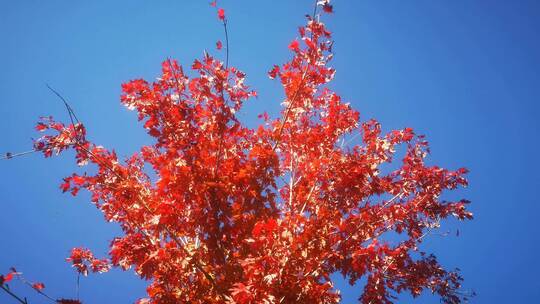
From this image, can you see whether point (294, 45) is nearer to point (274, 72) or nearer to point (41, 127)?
point (274, 72)

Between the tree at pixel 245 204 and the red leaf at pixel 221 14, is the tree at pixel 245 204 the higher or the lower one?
the lower one

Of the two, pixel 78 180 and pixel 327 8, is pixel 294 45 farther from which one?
pixel 78 180

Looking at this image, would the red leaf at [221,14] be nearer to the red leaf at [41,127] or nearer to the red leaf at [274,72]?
the red leaf at [274,72]

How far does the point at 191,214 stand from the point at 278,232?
1.58 meters

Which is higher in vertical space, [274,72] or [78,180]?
[274,72]

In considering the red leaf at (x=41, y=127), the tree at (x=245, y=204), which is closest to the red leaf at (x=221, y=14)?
the tree at (x=245, y=204)

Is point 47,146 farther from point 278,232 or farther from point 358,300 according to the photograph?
point 358,300

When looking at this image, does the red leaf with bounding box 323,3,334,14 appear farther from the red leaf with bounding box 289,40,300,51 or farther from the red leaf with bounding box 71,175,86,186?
the red leaf with bounding box 71,175,86,186

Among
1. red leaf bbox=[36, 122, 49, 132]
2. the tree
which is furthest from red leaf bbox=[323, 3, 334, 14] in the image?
red leaf bbox=[36, 122, 49, 132]

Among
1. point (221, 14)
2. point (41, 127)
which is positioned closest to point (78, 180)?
point (41, 127)

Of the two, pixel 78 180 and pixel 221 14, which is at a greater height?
pixel 221 14

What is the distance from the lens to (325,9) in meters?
5.19

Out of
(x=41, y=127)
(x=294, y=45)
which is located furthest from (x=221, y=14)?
(x=41, y=127)

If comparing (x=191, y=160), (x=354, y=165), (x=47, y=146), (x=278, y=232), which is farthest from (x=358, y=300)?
(x=47, y=146)
